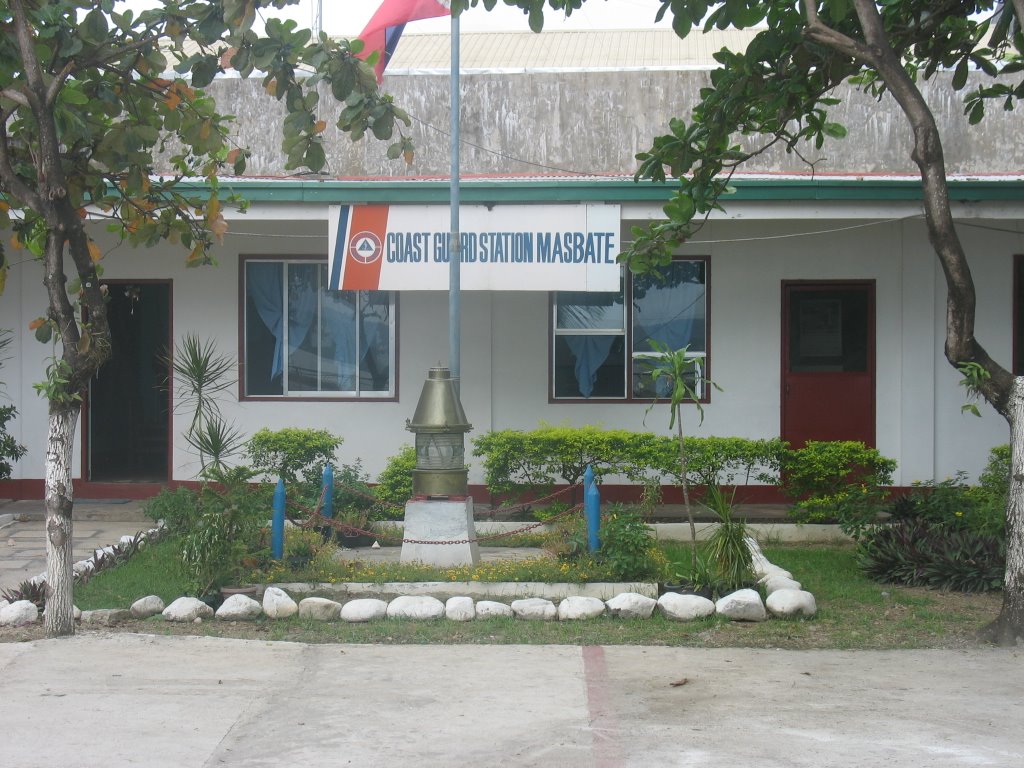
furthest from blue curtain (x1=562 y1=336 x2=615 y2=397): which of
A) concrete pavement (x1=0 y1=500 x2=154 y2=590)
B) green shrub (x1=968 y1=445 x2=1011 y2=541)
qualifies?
concrete pavement (x1=0 y1=500 x2=154 y2=590)

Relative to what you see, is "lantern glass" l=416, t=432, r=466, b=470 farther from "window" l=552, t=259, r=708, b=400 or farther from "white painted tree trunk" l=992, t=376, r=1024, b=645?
"white painted tree trunk" l=992, t=376, r=1024, b=645

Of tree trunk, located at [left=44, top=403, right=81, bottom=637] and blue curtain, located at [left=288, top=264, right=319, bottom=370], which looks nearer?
tree trunk, located at [left=44, top=403, right=81, bottom=637]

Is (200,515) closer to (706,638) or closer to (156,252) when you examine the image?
(706,638)

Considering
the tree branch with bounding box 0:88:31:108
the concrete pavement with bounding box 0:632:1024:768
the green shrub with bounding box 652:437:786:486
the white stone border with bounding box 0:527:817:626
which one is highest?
the tree branch with bounding box 0:88:31:108

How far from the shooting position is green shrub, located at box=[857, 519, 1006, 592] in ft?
27.9

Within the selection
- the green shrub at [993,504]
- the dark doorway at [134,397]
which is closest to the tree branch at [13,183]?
the dark doorway at [134,397]

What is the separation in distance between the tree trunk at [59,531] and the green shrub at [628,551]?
12.8 feet

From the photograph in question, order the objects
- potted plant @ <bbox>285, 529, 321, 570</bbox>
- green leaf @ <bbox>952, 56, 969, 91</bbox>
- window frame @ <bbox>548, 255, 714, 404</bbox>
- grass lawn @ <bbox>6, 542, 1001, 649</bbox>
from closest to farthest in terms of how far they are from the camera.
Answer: grass lawn @ <bbox>6, 542, 1001, 649</bbox> → green leaf @ <bbox>952, 56, 969, 91</bbox> → potted plant @ <bbox>285, 529, 321, 570</bbox> → window frame @ <bbox>548, 255, 714, 404</bbox>

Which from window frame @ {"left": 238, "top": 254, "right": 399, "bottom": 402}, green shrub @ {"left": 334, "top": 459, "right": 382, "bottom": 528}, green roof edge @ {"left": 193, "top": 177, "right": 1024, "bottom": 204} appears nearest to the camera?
green shrub @ {"left": 334, "top": 459, "right": 382, "bottom": 528}

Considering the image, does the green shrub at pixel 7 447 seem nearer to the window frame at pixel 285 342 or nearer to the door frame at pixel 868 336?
the window frame at pixel 285 342

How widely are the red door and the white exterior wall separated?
5.4 inches

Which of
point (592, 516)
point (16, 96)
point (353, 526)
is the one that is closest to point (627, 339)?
point (353, 526)

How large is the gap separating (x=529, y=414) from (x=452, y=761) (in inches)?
299

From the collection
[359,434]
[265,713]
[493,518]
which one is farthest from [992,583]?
[359,434]
